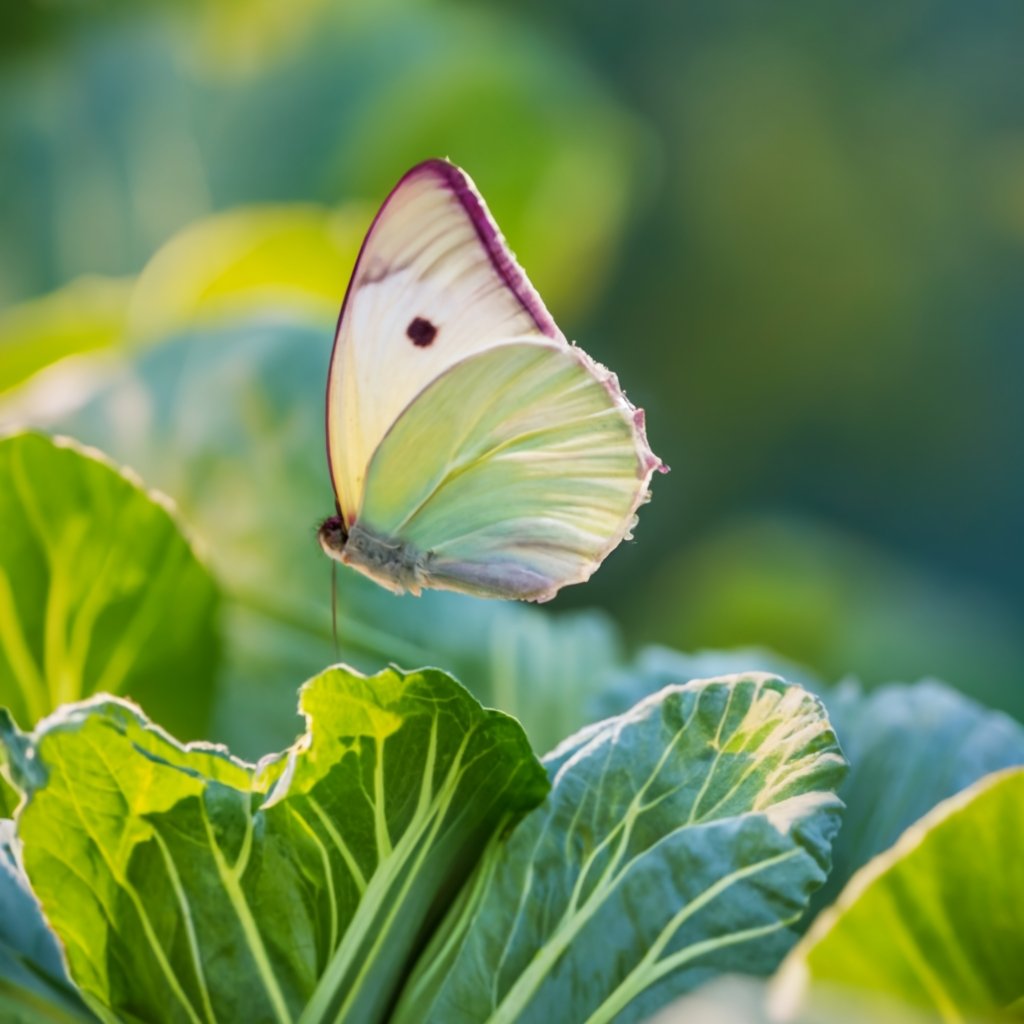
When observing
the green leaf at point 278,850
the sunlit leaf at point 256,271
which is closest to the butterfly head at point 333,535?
the green leaf at point 278,850

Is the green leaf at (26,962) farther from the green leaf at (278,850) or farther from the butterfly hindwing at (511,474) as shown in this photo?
the butterfly hindwing at (511,474)

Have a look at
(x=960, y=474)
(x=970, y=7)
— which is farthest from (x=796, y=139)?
(x=960, y=474)

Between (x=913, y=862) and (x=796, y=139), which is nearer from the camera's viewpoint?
(x=913, y=862)

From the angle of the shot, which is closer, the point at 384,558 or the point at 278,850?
the point at 278,850

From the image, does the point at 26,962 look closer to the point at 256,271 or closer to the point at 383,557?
the point at 383,557

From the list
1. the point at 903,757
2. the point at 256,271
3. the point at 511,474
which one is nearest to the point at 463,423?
the point at 511,474

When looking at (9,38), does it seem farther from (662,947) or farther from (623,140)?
(662,947)
